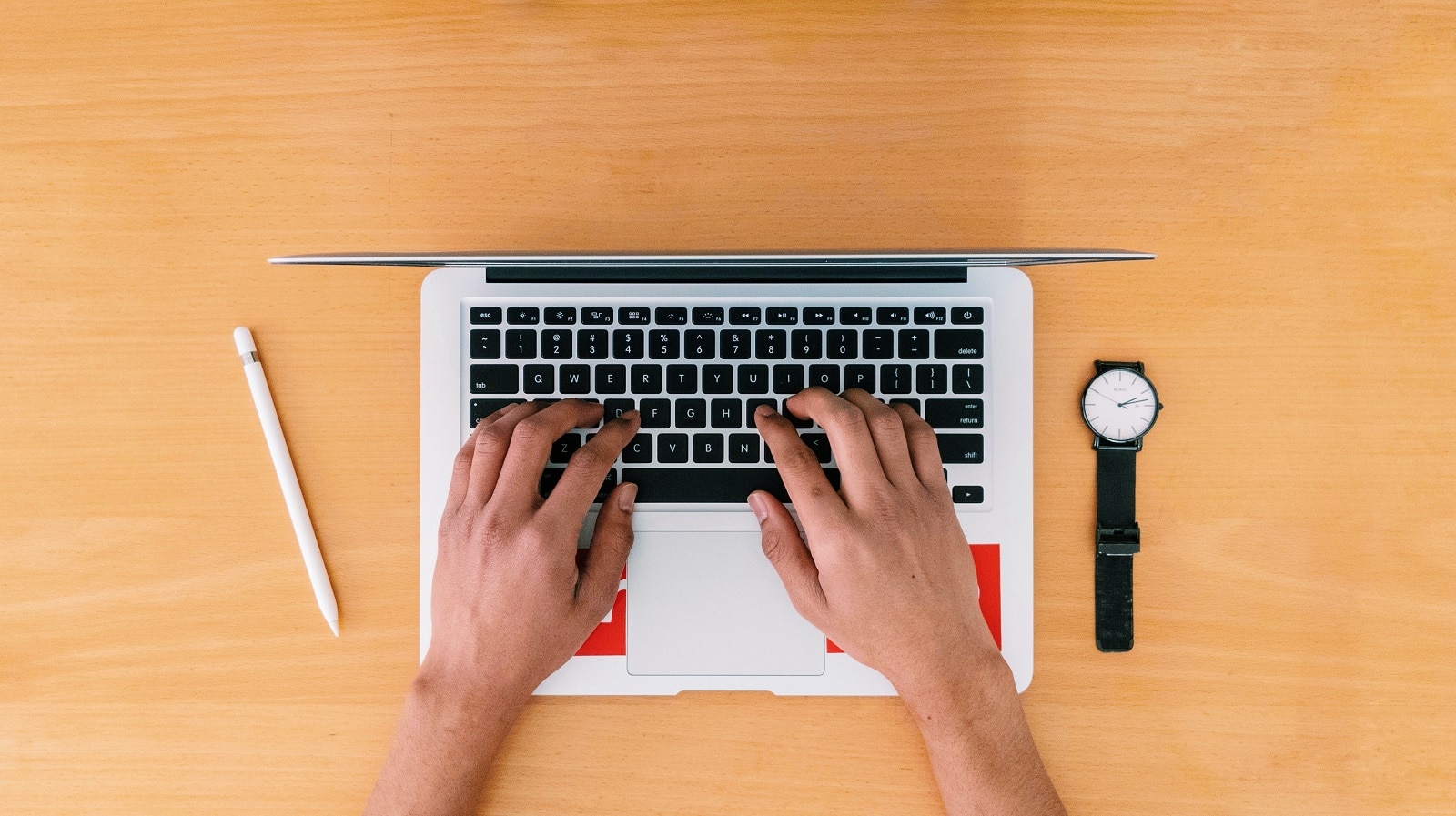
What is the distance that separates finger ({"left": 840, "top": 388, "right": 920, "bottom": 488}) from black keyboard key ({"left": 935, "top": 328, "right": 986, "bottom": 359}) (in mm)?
85

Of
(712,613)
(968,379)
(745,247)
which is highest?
(745,247)

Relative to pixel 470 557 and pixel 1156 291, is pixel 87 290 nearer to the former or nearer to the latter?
pixel 470 557

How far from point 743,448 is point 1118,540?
40cm

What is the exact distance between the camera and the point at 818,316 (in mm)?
866

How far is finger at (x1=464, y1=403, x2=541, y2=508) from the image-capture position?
2.75 feet

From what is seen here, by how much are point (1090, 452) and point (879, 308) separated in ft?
0.89

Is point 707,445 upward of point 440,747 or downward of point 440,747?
upward

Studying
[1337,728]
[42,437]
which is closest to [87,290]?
[42,437]

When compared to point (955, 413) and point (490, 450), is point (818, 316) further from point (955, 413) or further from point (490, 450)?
point (490, 450)

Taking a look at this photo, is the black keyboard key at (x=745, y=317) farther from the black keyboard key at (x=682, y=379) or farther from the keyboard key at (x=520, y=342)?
the keyboard key at (x=520, y=342)

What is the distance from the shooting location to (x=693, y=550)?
0.87m

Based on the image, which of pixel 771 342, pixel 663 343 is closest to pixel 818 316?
pixel 771 342

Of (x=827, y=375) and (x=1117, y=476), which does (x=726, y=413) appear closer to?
(x=827, y=375)

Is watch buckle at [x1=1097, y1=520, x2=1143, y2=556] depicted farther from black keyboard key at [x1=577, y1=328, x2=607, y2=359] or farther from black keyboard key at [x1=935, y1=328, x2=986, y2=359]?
black keyboard key at [x1=577, y1=328, x2=607, y2=359]
